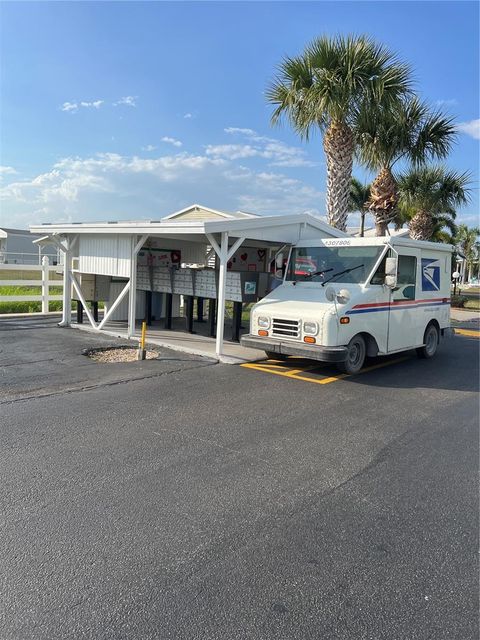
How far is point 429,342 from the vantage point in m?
10.6

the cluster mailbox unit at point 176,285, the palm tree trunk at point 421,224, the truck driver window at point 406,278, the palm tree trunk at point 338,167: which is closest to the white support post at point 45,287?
the cluster mailbox unit at point 176,285

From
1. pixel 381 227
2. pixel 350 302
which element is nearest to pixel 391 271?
pixel 350 302

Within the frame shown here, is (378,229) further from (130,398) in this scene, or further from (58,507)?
(58,507)

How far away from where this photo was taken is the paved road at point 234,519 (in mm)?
2613

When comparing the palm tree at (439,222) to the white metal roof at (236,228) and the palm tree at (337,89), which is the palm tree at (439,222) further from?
the white metal roof at (236,228)

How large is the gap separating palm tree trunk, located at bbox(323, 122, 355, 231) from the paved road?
906cm

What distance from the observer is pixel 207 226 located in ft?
29.0

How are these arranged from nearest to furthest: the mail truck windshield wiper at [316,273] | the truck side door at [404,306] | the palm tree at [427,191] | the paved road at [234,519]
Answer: the paved road at [234,519]
the truck side door at [404,306]
the mail truck windshield wiper at [316,273]
the palm tree at [427,191]

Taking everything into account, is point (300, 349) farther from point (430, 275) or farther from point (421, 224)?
point (421, 224)

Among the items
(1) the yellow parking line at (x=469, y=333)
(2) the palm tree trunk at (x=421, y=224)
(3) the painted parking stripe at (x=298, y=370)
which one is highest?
(2) the palm tree trunk at (x=421, y=224)

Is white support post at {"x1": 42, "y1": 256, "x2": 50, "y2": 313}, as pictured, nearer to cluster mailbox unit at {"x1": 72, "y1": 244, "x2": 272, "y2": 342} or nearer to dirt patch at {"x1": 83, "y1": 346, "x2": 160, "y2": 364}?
cluster mailbox unit at {"x1": 72, "y1": 244, "x2": 272, "y2": 342}

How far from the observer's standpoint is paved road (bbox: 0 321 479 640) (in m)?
2.61

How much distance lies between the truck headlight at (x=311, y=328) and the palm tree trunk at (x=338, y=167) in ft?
24.5

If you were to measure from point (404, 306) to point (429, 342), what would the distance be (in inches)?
73.8
